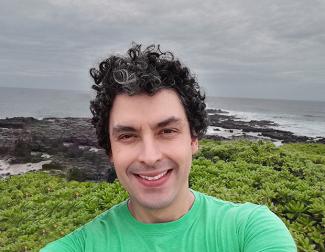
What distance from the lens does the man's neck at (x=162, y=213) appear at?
8.61 ft

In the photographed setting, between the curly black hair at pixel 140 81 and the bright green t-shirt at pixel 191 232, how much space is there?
2.13 feet

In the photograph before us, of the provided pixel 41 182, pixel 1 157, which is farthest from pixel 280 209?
pixel 1 157

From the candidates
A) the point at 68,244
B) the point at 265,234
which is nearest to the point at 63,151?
the point at 68,244

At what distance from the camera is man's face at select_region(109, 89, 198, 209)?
2.49 meters

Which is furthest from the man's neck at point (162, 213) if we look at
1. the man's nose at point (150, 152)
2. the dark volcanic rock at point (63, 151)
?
the dark volcanic rock at point (63, 151)

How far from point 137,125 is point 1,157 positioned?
31.4 meters

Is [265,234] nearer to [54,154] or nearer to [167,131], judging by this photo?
[167,131]

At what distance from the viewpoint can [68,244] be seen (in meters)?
2.51

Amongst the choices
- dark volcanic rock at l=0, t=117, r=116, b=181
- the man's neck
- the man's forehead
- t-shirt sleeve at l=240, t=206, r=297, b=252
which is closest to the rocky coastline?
dark volcanic rock at l=0, t=117, r=116, b=181

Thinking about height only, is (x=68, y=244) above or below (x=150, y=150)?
below

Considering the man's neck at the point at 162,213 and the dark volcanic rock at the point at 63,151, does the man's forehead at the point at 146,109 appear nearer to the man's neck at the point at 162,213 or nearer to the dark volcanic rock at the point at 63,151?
the man's neck at the point at 162,213

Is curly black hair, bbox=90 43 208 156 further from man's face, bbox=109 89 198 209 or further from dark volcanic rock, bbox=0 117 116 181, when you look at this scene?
dark volcanic rock, bbox=0 117 116 181

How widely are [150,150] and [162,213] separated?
0.46m

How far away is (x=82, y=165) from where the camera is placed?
92.8 feet
